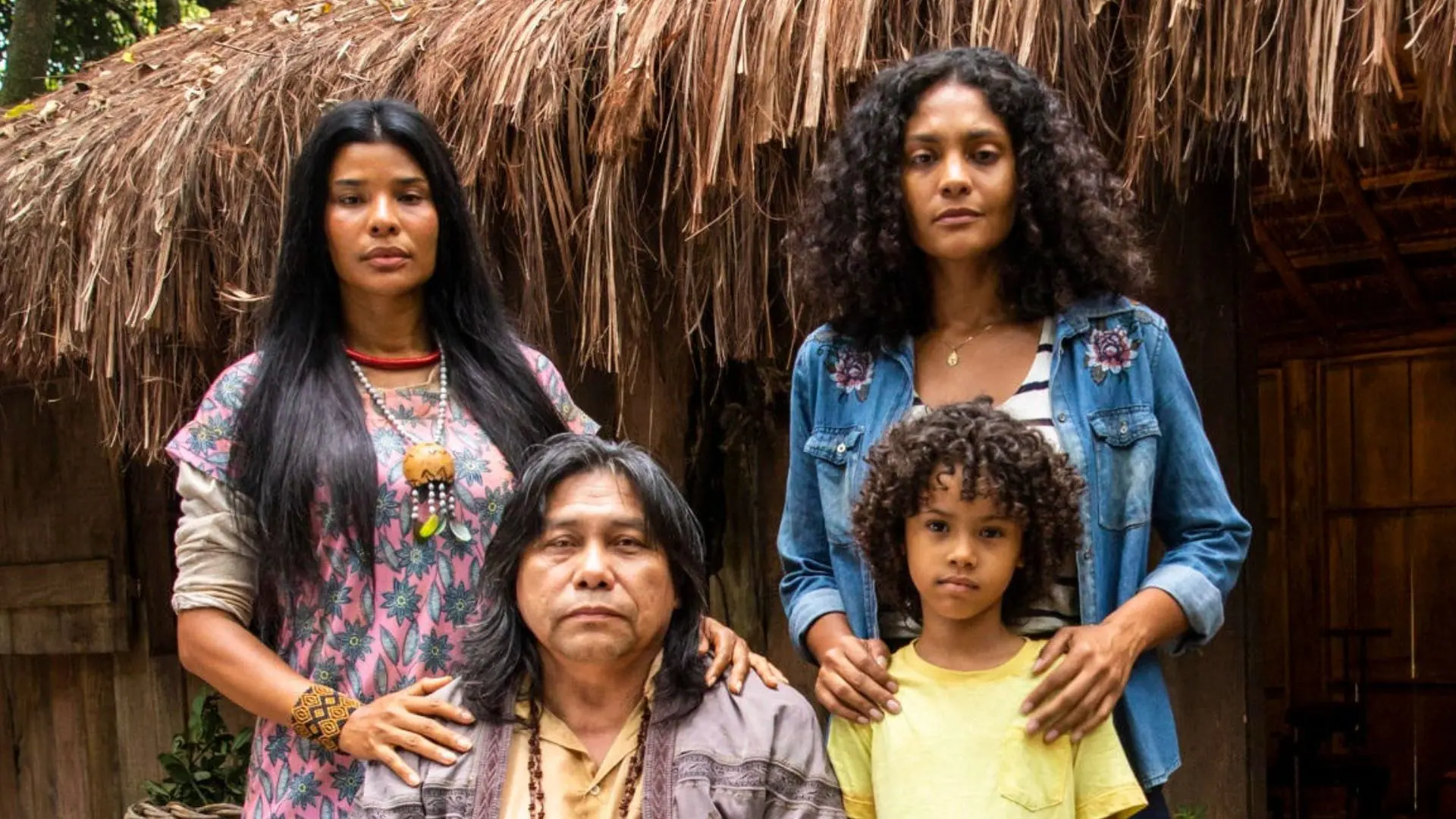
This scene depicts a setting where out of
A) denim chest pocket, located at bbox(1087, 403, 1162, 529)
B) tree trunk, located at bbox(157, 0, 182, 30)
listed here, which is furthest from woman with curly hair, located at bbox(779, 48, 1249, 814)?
tree trunk, located at bbox(157, 0, 182, 30)

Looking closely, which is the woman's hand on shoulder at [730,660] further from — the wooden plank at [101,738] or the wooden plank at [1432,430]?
the wooden plank at [1432,430]

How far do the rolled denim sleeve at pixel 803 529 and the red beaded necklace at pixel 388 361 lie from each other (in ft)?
1.73

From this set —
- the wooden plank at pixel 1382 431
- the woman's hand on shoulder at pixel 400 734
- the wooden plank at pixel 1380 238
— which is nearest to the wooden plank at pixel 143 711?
the woman's hand on shoulder at pixel 400 734

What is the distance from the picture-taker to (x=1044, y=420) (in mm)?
1985

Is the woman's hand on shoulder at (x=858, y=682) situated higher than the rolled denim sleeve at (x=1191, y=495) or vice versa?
the rolled denim sleeve at (x=1191, y=495)

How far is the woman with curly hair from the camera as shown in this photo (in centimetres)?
196

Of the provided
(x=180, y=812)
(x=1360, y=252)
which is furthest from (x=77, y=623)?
(x=1360, y=252)

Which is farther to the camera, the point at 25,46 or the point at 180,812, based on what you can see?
the point at 25,46

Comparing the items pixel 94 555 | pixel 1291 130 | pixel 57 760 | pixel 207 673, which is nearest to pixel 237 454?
pixel 207 673

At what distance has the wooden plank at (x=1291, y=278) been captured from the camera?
20.0ft

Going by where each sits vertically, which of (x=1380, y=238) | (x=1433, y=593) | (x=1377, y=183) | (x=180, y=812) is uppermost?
(x=1377, y=183)

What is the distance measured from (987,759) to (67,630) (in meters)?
4.50

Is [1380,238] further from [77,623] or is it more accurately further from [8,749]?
[8,749]

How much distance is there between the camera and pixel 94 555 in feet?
18.1
